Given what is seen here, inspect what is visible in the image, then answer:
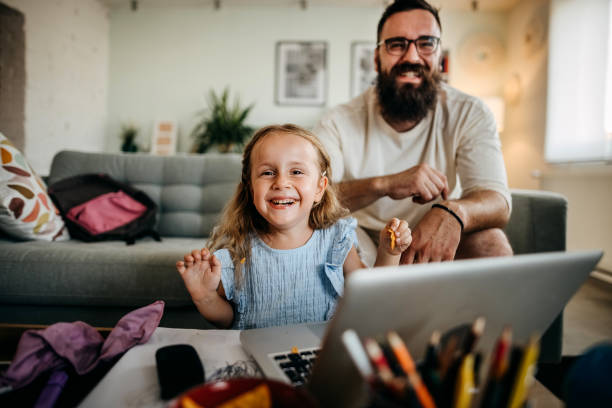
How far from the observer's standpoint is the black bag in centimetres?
182

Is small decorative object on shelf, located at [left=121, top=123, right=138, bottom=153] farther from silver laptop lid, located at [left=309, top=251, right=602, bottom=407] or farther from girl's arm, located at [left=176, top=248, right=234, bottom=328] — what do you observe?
silver laptop lid, located at [left=309, top=251, right=602, bottom=407]

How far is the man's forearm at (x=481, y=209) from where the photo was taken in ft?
3.75

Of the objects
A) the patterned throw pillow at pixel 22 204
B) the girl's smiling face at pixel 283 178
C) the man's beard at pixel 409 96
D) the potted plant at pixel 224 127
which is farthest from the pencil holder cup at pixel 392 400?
the potted plant at pixel 224 127

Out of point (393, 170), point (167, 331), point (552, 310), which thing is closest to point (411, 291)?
point (552, 310)

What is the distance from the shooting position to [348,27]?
14.8ft

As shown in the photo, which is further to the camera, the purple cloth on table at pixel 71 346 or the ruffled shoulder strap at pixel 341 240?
the ruffled shoulder strap at pixel 341 240

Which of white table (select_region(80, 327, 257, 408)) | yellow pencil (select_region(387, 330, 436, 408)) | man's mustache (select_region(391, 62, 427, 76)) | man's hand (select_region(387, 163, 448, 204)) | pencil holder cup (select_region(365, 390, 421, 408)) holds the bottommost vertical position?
white table (select_region(80, 327, 257, 408))

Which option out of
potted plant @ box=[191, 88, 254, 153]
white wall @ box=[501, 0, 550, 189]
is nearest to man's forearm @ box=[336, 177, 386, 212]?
white wall @ box=[501, 0, 550, 189]

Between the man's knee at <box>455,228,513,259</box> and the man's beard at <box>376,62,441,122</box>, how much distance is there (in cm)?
56

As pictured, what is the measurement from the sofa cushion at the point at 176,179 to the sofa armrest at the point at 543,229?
4.64 ft

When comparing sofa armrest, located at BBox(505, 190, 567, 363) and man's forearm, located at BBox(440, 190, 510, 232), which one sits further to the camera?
sofa armrest, located at BBox(505, 190, 567, 363)

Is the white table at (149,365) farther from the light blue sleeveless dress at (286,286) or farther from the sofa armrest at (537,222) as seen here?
the sofa armrest at (537,222)

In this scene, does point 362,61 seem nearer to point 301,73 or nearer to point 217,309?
point 301,73

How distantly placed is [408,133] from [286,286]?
861 mm
